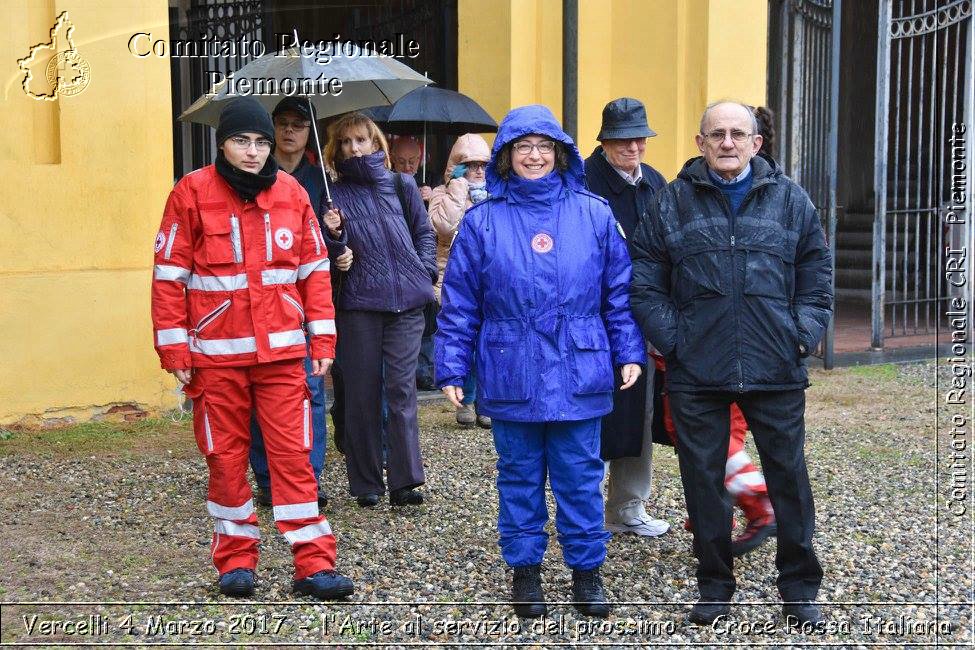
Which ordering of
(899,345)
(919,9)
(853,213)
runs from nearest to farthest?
(899,345)
(919,9)
(853,213)

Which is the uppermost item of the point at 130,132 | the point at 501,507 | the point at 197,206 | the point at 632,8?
the point at 632,8

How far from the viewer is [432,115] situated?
7.57 metres

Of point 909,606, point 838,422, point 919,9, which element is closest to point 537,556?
point 909,606

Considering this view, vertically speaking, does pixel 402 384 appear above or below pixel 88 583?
above

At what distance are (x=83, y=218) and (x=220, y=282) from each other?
3241 millimetres

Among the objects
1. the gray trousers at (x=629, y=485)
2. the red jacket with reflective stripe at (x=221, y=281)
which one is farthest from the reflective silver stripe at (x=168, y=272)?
the gray trousers at (x=629, y=485)

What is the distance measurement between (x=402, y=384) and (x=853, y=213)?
37.8 feet

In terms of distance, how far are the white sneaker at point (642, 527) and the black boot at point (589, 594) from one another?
916mm

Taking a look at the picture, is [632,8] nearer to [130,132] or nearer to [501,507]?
[130,132]

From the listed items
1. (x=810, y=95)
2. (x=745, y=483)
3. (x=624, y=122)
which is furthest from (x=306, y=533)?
(x=810, y=95)

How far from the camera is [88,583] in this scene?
452 centimetres

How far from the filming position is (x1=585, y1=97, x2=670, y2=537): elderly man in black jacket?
4.83 m

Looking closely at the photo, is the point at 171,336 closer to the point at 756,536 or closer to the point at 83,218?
the point at 756,536

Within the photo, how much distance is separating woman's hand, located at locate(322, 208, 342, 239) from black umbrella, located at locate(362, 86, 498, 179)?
6.97ft
